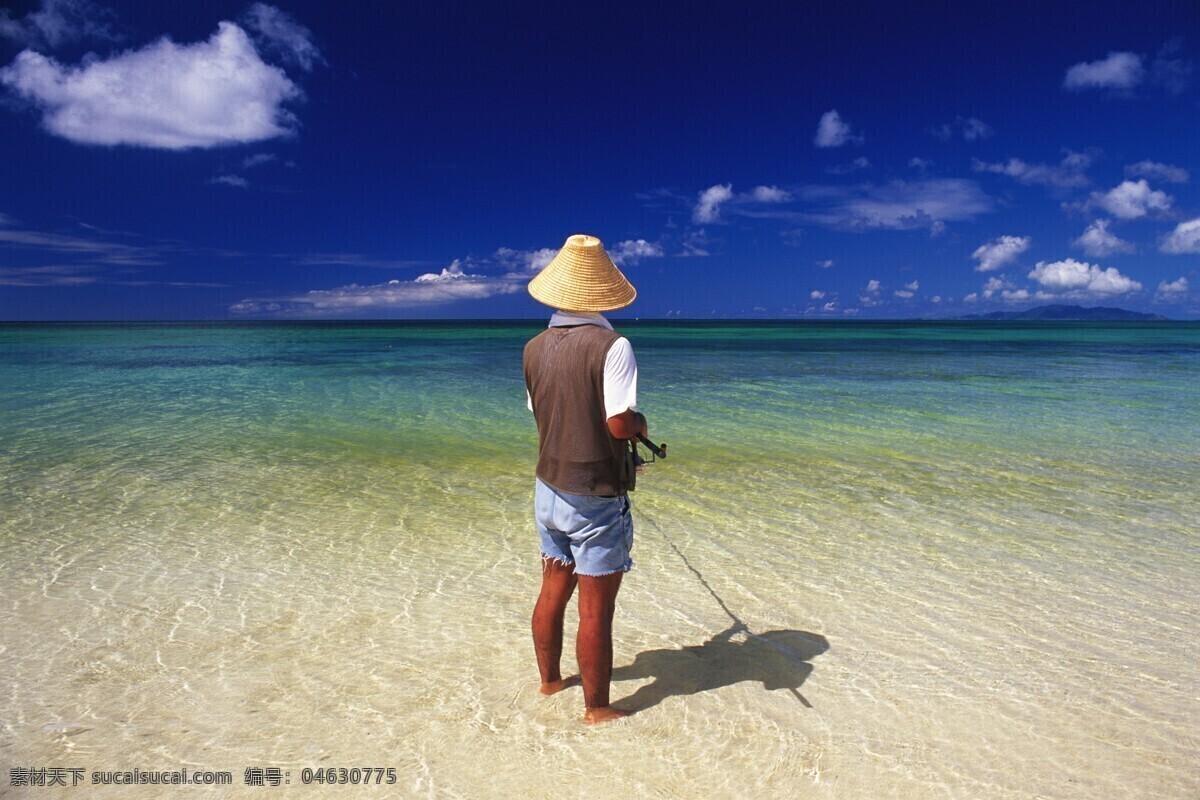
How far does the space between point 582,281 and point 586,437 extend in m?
0.69

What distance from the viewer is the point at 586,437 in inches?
122

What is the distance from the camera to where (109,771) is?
3113 mm

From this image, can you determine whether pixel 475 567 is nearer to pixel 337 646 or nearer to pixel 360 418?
pixel 337 646

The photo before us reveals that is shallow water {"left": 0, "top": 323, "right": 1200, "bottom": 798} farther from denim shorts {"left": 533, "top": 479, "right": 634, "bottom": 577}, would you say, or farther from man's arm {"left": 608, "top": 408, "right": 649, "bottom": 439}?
man's arm {"left": 608, "top": 408, "right": 649, "bottom": 439}

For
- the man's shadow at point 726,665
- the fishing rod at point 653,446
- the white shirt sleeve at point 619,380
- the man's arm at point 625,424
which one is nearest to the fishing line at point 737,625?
Result: the man's shadow at point 726,665

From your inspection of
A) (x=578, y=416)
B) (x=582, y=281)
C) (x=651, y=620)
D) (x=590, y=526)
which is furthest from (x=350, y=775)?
(x=582, y=281)

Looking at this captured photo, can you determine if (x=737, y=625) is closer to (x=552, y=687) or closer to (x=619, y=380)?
(x=552, y=687)

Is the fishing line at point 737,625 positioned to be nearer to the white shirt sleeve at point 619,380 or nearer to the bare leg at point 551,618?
the bare leg at point 551,618

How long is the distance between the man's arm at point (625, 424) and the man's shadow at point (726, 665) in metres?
1.51

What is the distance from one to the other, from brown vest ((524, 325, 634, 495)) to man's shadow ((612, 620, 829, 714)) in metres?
1.29

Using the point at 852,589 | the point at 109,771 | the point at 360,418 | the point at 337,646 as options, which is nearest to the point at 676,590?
the point at 852,589

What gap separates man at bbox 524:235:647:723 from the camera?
302 cm

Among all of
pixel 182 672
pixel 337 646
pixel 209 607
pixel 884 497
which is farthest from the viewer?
pixel 884 497

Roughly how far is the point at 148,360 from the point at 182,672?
34772 millimetres
